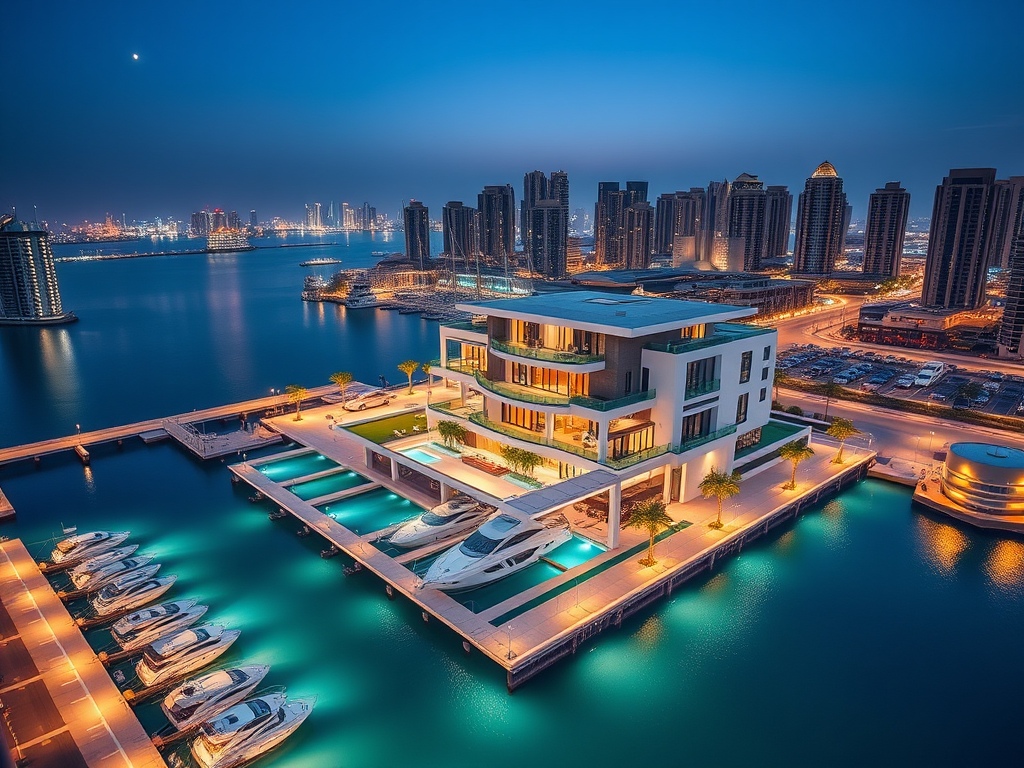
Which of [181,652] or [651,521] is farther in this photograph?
[651,521]

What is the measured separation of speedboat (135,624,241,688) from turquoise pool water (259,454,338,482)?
15.1 metres

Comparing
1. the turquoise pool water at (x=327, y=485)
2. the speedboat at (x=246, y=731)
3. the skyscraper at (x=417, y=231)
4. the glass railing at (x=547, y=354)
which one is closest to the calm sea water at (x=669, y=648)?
the speedboat at (x=246, y=731)

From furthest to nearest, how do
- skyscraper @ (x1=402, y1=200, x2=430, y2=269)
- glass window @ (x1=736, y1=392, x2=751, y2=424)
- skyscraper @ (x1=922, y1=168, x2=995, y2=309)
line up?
1. skyscraper @ (x1=402, y1=200, x2=430, y2=269)
2. skyscraper @ (x1=922, y1=168, x2=995, y2=309)
3. glass window @ (x1=736, y1=392, x2=751, y2=424)

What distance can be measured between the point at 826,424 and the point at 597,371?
80.8 feet

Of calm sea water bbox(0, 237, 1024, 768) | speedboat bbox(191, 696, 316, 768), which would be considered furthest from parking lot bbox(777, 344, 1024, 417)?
speedboat bbox(191, 696, 316, 768)

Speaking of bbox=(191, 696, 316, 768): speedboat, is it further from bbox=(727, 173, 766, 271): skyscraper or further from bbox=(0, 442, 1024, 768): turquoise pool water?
bbox=(727, 173, 766, 271): skyscraper

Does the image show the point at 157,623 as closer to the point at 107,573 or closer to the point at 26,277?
the point at 107,573

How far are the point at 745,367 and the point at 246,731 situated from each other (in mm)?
29582

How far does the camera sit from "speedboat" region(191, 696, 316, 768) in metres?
18.6

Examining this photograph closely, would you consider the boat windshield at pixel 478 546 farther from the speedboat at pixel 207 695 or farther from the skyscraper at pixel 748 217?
the skyscraper at pixel 748 217

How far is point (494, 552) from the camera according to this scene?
26.6m

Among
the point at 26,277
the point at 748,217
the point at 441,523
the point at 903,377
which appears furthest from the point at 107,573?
the point at 748,217

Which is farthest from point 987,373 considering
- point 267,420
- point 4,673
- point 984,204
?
point 4,673

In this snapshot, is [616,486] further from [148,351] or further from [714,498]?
[148,351]
